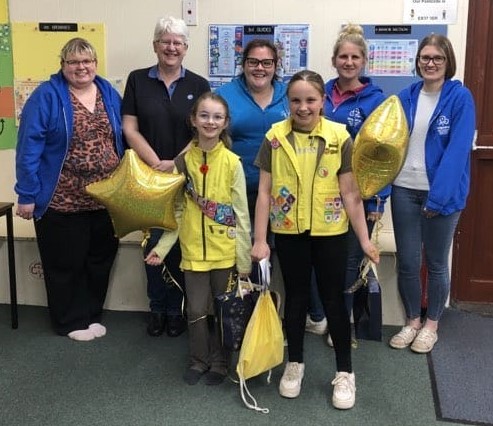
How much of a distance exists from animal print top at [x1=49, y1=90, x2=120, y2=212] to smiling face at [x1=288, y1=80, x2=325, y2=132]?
3.26 feet

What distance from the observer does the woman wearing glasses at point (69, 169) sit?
2633 mm

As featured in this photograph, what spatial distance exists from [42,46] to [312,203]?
1966mm

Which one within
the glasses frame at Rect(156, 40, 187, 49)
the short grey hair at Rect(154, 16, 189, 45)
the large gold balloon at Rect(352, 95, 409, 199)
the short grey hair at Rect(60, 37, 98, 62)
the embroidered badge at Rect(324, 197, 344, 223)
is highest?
the short grey hair at Rect(154, 16, 189, 45)

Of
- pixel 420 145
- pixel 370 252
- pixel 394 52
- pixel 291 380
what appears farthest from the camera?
pixel 394 52

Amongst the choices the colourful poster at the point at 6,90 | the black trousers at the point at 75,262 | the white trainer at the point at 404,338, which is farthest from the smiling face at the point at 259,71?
the colourful poster at the point at 6,90

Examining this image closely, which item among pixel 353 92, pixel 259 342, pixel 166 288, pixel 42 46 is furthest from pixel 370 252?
pixel 42 46

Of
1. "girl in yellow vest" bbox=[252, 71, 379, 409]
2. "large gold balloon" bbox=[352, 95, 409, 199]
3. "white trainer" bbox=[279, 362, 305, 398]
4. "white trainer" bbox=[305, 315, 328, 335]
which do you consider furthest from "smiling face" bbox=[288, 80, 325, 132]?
"white trainer" bbox=[305, 315, 328, 335]

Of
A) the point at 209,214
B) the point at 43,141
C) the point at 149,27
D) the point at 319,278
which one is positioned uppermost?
the point at 149,27

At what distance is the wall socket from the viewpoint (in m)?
3.15

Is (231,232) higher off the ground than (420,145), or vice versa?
(420,145)

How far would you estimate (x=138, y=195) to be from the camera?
241cm

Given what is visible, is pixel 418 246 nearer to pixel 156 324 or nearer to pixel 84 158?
pixel 156 324

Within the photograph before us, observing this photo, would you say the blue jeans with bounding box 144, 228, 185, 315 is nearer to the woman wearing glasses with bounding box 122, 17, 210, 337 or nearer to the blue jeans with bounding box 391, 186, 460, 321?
the woman wearing glasses with bounding box 122, 17, 210, 337

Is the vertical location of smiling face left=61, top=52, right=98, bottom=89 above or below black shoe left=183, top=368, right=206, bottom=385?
above
